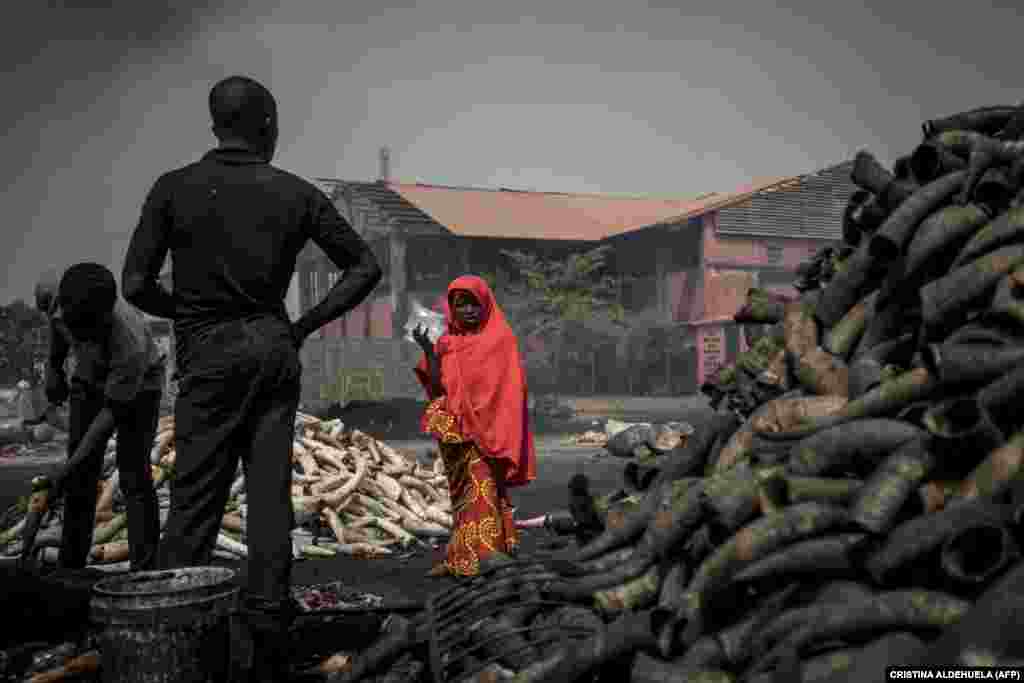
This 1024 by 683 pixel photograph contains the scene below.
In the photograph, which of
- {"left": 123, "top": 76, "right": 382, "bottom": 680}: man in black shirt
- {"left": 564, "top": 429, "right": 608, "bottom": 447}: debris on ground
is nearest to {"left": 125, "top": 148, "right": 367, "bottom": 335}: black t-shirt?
{"left": 123, "top": 76, "right": 382, "bottom": 680}: man in black shirt

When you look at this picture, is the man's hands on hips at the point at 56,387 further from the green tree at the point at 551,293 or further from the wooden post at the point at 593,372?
the wooden post at the point at 593,372

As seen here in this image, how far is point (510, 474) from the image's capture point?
20.6 feet

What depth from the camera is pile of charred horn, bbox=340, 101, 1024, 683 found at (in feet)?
5.66

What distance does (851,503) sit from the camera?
6.66ft

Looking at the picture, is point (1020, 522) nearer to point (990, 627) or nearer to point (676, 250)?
point (990, 627)

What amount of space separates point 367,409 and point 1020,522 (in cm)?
1832

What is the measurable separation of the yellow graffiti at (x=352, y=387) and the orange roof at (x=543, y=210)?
21.6 feet

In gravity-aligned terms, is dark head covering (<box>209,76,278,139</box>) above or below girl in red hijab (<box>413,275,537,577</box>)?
above

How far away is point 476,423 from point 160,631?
132 inches

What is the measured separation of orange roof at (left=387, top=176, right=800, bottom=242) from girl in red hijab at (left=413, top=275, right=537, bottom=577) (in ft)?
67.1

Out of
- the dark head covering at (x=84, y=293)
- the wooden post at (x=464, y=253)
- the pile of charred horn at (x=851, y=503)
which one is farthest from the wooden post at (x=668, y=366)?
the pile of charred horn at (x=851, y=503)

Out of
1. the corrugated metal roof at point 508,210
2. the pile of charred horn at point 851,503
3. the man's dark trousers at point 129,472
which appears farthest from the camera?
the corrugated metal roof at point 508,210

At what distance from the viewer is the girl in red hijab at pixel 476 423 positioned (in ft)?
20.1

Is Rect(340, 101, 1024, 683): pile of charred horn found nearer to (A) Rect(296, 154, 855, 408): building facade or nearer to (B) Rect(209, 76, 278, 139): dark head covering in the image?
(B) Rect(209, 76, 278, 139): dark head covering
